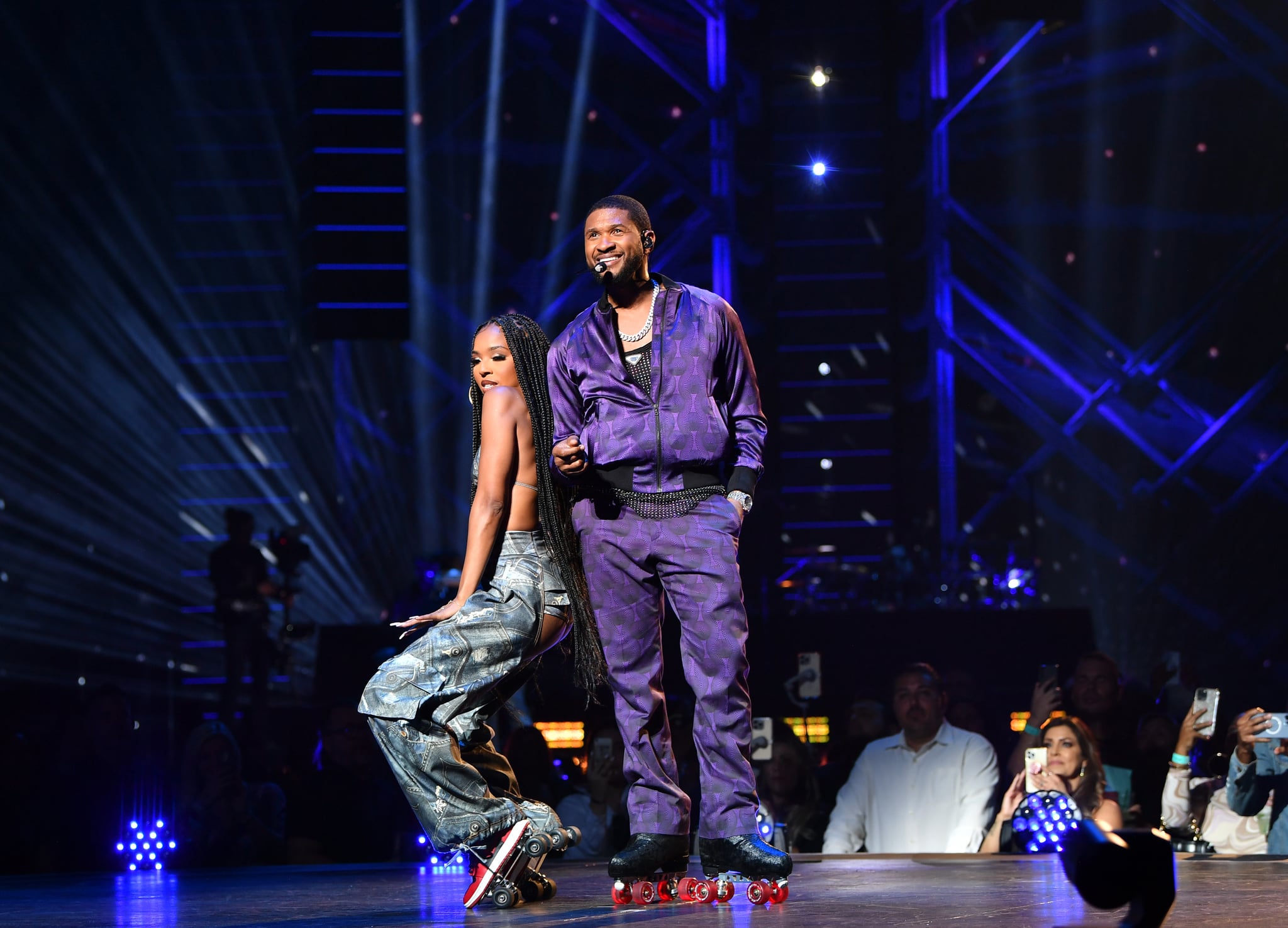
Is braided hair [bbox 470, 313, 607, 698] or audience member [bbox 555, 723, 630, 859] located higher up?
braided hair [bbox 470, 313, 607, 698]

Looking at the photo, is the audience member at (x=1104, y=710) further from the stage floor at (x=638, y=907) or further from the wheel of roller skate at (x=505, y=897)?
the wheel of roller skate at (x=505, y=897)

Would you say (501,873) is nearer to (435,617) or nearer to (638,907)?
(638,907)

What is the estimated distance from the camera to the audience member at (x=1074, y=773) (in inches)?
151

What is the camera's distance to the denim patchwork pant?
2.51m

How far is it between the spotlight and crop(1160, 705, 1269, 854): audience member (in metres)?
2.64

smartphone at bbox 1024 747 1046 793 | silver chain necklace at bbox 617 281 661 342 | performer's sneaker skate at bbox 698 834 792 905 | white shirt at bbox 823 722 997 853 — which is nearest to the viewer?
performer's sneaker skate at bbox 698 834 792 905

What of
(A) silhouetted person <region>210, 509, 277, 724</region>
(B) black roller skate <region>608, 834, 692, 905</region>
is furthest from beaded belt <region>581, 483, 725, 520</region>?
(A) silhouetted person <region>210, 509, 277, 724</region>

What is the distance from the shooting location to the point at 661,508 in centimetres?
257

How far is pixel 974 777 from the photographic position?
4246mm

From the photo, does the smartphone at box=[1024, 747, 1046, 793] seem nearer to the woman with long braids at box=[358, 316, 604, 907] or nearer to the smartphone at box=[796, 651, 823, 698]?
the smartphone at box=[796, 651, 823, 698]

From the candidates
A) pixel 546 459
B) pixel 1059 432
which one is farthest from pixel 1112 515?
pixel 546 459

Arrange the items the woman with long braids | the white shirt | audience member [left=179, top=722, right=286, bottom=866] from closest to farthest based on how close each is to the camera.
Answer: the woman with long braids < the white shirt < audience member [left=179, top=722, right=286, bottom=866]

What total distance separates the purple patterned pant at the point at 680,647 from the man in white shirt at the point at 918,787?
1.84 metres

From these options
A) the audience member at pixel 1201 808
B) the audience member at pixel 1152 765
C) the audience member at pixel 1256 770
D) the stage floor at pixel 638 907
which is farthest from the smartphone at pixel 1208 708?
the audience member at pixel 1152 765
